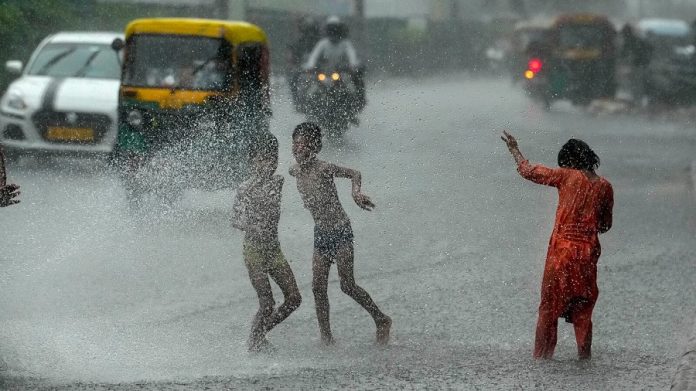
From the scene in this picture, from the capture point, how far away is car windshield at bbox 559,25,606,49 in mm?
34688

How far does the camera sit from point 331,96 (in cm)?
2014

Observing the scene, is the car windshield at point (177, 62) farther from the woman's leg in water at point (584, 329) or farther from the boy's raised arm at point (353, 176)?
the woman's leg in water at point (584, 329)

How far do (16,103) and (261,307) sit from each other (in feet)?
32.8

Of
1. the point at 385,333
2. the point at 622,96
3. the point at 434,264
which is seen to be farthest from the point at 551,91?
the point at 385,333

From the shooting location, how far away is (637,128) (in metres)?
28.3

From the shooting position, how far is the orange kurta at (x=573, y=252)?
7578 mm

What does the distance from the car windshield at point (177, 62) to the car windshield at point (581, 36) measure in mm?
20658

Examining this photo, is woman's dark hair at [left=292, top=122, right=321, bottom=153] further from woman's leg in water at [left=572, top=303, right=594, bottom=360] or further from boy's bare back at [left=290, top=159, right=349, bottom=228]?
woman's leg in water at [left=572, top=303, right=594, bottom=360]

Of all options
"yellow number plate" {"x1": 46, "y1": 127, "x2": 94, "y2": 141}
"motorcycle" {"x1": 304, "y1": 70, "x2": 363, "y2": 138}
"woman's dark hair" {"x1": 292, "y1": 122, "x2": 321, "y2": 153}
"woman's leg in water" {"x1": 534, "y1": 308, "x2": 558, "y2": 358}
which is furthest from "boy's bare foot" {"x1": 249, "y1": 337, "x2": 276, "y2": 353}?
"motorcycle" {"x1": 304, "y1": 70, "x2": 363, "y2": 138}

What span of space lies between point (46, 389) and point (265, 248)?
1.60 m

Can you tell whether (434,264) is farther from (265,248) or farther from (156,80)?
(156,80)

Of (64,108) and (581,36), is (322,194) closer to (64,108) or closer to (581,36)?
(64,108)

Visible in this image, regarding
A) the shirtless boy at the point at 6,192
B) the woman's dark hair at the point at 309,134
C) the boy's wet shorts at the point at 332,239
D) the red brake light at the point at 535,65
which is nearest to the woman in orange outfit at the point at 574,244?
the boy's wet shorts at the point at 332,239

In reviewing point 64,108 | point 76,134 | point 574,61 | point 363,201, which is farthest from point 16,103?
point 574,61
